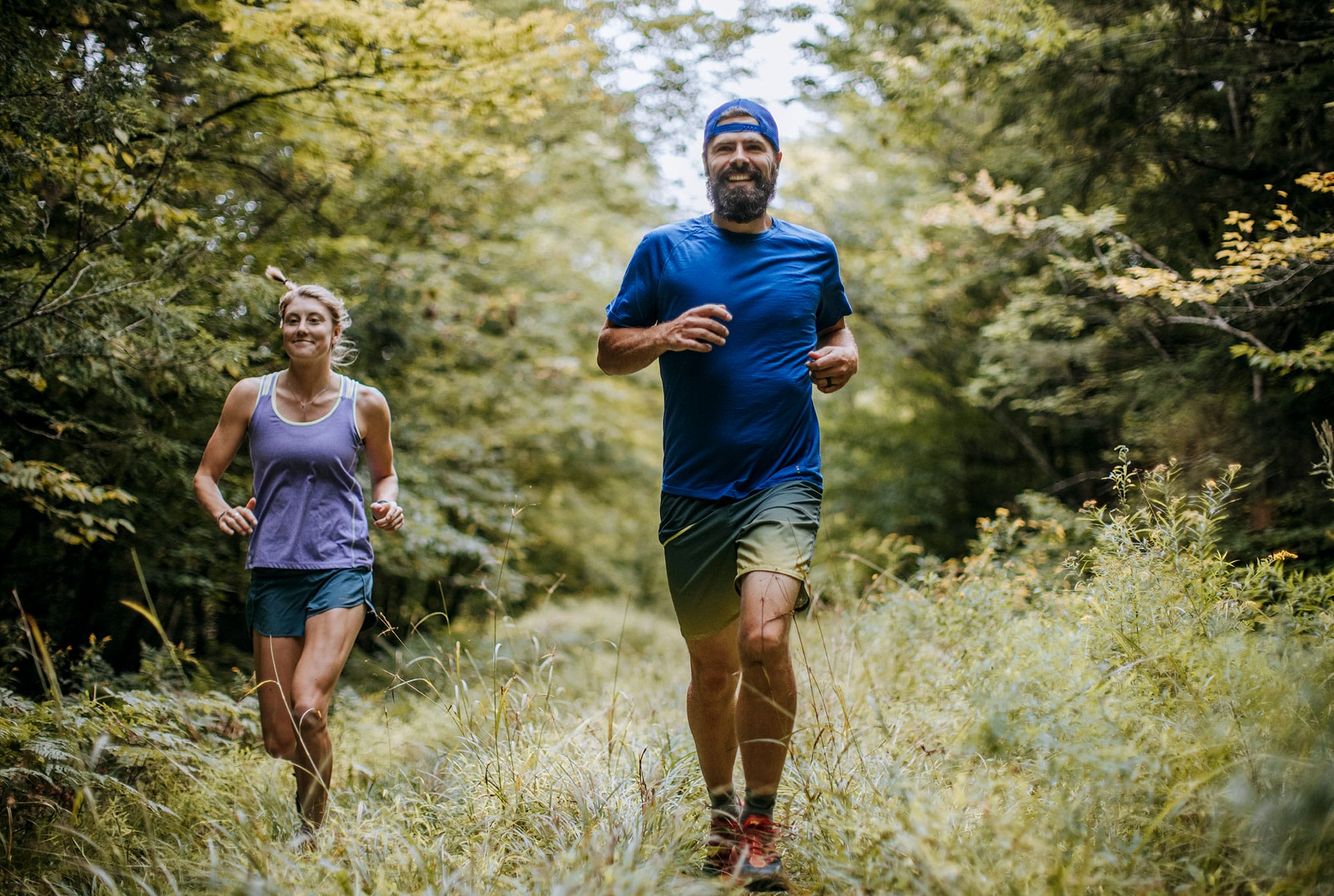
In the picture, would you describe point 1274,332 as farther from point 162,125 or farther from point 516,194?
point 516,194

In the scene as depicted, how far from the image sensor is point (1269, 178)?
512 cm

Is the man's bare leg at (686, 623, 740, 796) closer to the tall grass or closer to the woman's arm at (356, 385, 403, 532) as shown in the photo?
the tall grass

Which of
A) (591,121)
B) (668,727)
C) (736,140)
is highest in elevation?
(591,121)

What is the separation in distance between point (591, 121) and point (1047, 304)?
4977mm

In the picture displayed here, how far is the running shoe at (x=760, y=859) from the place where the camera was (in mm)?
2371

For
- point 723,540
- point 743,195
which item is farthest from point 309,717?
point 743,195

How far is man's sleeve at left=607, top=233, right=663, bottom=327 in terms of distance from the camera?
2963 mm

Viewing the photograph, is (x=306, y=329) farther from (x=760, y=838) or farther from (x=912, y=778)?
(x=912, y=778)

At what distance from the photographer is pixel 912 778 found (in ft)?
9.12

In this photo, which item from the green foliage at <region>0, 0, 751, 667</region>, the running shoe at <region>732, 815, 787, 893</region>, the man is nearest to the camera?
the running shoe at <region>732, 815, 787, 893</region>

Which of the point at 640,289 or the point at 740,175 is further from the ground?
the point at 740,175

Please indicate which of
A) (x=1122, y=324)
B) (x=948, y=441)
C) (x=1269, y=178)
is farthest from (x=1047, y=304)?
(x=948, y=441)

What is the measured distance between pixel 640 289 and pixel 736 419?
57cm

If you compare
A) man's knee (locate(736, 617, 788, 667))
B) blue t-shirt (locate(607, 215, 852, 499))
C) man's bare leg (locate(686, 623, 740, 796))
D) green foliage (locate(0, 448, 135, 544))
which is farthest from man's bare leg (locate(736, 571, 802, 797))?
green foliage (locate(0, 448, 135, 544))
